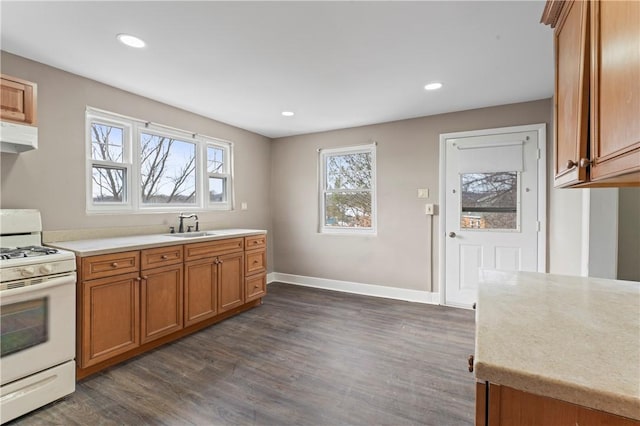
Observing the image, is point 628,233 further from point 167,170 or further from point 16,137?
point 167,170

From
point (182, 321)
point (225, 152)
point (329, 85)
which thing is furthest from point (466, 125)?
point (182, 321)

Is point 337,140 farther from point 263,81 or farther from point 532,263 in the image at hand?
point 532,263

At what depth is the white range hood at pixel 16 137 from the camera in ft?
6.30

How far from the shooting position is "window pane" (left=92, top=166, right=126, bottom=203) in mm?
2811

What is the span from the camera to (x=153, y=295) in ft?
8.29

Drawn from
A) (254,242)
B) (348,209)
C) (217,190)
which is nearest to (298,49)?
(254,242)

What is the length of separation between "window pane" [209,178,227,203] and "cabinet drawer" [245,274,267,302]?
1233mm

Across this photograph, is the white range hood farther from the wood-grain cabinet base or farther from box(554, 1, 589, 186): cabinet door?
box(554, 1, 589, 186): cabinet door

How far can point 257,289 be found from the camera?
3.65m

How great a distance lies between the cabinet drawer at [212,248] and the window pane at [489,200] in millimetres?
2701

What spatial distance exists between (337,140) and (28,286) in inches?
144

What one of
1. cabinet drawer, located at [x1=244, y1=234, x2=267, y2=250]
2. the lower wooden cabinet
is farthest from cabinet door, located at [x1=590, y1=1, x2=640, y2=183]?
cabinet drawer, located at [x1=244, y1=234, x2=267, y2=250]

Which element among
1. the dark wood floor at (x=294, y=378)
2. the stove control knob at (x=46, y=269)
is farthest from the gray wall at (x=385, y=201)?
the stove control knob at (x=46, y=269)

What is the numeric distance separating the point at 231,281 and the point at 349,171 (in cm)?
229
